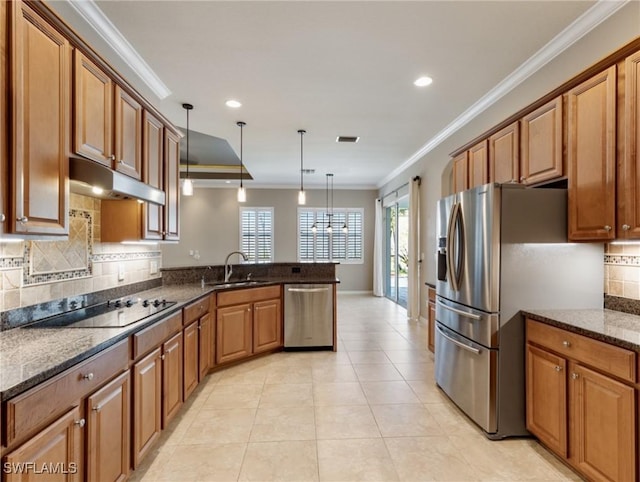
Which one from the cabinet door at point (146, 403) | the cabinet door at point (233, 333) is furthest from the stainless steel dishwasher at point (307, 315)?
the cabinet door at point (146, 403)

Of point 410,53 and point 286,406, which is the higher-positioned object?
point 410,53

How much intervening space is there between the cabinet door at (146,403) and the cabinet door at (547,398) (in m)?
2.55

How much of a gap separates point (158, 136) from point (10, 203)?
1.66 m

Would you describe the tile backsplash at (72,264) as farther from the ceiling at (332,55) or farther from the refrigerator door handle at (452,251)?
the refrigerator door handle at (452,251)

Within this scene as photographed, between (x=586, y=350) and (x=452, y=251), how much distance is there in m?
1.14

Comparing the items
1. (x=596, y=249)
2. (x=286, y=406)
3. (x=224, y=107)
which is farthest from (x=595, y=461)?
(x=224, y=107)

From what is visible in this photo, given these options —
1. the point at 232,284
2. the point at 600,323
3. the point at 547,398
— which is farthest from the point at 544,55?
the point at 232,284

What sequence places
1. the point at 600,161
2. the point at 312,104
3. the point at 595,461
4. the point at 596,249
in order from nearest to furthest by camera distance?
the point at 595,461, the point at 600,161, the point at 596,249, the point at 312,104

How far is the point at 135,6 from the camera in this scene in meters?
2.19

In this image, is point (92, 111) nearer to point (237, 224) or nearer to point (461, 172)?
point (461, 172)

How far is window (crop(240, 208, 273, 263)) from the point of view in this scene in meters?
8.66

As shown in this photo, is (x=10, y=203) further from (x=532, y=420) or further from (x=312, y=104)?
(x=532, y=420)

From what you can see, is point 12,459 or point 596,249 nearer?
point 12,459

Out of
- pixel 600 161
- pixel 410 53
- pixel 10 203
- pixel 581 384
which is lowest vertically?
pixel 581 384
